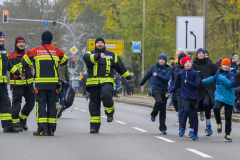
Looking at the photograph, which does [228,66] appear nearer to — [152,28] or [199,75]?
[199,75]

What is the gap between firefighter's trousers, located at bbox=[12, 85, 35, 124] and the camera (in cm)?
1128

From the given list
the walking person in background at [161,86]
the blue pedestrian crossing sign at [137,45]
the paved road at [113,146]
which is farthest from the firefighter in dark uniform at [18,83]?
the blue pedestrian crossing sign at [137,45]

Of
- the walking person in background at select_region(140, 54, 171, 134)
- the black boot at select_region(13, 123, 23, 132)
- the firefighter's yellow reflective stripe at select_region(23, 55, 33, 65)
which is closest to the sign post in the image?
the walking person in background at select_region(140, 54, 171, 134)

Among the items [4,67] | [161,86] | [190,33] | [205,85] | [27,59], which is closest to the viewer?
Result: [27,59]

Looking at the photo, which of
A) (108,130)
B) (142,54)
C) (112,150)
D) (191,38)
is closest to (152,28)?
(142,54)

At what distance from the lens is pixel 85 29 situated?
63.3 metres

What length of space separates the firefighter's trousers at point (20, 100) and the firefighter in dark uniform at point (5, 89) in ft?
0.87

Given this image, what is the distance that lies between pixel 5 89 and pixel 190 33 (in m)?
9.83

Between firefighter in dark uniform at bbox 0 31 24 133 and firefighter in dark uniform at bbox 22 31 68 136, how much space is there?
0.54m

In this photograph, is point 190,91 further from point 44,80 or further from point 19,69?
point 19,69

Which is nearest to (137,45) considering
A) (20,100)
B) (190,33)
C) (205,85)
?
(190,33)

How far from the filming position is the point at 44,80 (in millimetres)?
10602

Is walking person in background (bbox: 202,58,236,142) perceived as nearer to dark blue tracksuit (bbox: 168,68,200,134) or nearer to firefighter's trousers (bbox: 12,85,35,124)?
dark blue tracksuit (bbox: 168,68,200,134)

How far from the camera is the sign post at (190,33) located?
19172 mm
